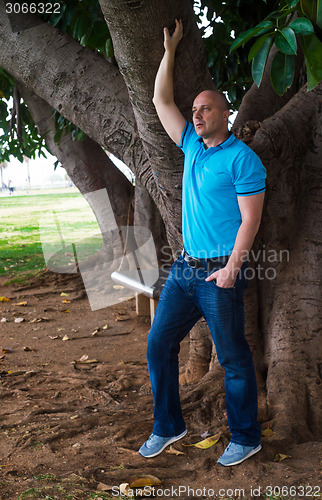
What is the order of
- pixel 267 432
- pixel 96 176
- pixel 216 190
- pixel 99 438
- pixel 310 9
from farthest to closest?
1. pixel 96 176
2. pixel 99 438
3. pixel 267 432
4. pixel 216 190
5. pixel 310 9

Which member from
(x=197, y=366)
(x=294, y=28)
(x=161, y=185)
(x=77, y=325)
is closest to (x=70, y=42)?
(x=161, y=185)

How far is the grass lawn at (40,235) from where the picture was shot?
9758 millimetres

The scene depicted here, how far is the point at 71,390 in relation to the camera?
397 centimetres

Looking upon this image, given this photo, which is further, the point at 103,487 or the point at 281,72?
the point at 103,487

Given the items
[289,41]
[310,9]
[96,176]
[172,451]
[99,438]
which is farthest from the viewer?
[96,176]

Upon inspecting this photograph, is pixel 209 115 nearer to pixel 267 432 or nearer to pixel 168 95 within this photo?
pixel 168 95

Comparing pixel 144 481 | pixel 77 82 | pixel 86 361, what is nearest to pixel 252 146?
pixel 77 82

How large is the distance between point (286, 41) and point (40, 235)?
13.8 meters

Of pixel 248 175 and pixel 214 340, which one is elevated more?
pixel 248 175

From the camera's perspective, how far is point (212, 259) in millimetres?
2568

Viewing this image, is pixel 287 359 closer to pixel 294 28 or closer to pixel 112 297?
pixel 294 28

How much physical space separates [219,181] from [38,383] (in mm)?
2525

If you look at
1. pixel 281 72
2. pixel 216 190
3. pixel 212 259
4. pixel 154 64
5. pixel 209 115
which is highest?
pixel 154 64
